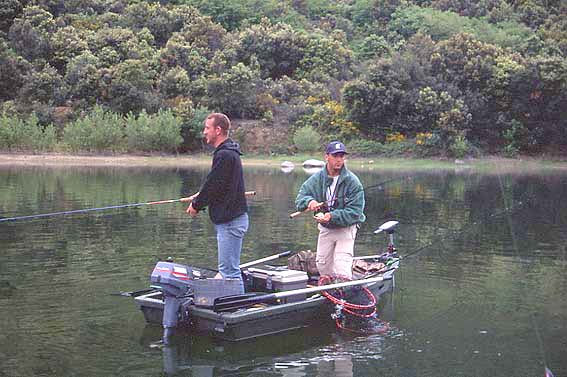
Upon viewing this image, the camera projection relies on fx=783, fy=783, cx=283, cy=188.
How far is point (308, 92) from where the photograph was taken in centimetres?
6284

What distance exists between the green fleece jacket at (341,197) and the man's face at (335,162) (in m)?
0.09

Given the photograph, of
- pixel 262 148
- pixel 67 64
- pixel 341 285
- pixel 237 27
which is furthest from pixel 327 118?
pixel 341 285

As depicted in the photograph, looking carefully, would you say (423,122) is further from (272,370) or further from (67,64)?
(272,370)

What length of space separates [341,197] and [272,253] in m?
5.35

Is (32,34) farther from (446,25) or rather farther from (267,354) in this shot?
(267,354)

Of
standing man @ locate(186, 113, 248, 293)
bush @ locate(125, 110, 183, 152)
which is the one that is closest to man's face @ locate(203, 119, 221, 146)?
standing man @ locate(186, 113, 248, 293)

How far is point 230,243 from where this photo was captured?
9523 millimetres

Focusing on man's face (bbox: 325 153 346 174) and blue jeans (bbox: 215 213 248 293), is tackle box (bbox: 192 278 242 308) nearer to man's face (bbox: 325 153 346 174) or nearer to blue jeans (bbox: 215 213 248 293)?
blue jeans (bbox: 215 213 248 293)

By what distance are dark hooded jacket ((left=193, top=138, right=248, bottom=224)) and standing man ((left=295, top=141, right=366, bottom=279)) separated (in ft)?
4.11

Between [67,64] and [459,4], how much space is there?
49883 millimetres

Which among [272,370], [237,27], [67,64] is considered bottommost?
[272,370]

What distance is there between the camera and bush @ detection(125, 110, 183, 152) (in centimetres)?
5266

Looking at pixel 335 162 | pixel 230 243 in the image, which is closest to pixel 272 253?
pixel 335 162

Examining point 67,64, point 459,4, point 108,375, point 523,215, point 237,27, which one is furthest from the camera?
point 459,4
